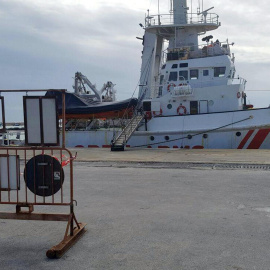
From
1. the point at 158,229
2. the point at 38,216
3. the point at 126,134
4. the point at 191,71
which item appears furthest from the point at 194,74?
the point at 38,216

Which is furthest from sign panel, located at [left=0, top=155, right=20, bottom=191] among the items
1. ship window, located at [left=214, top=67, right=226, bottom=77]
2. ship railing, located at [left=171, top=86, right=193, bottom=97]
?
ship window, located at [left=214, top=67, right=226, bottom=77]

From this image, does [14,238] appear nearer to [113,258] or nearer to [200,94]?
[113,258]

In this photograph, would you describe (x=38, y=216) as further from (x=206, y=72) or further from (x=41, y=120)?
(x=206, y=72)

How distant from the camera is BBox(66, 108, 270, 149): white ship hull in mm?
19531

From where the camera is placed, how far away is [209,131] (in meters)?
20.3

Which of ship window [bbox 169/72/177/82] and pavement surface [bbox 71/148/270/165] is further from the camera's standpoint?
ship window [bbox 169/72/177/82]

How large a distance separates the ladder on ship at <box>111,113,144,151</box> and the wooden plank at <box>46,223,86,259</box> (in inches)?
582

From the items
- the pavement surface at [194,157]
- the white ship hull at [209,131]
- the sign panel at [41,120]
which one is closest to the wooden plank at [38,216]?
the sign panel at [41,120]

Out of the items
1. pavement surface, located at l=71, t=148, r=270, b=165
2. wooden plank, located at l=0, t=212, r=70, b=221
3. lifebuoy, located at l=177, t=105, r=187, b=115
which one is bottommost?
pavement surface, located at l=71, t=148, r=270, b=165

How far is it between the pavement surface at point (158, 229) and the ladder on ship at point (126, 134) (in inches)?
420

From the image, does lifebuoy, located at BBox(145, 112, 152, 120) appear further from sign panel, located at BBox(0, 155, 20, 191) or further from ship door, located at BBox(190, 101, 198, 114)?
sign panel, located at BBox(0, 155, 20, 191)

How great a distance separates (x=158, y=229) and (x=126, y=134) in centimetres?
1629

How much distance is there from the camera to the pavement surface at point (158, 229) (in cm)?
390

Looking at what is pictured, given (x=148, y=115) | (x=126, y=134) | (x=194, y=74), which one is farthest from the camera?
(x=148, y=115)
